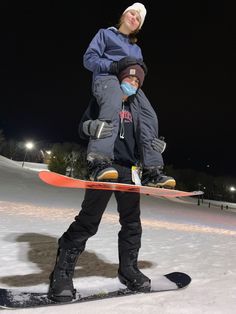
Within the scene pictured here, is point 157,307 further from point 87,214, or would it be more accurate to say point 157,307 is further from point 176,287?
point 87,214

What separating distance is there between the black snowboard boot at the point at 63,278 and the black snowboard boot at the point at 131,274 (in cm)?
49

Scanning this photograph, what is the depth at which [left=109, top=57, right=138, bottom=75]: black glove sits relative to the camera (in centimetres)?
251

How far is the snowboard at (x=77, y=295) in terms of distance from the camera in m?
2.09

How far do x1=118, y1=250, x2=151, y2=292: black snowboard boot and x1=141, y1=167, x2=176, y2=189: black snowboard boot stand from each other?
595 millimetres

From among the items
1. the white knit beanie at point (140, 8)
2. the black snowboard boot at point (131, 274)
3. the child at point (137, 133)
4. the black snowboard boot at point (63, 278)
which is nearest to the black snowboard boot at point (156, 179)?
the child at point (137, 133)

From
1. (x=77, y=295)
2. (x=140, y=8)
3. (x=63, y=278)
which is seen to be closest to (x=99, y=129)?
(x=63, y=278)

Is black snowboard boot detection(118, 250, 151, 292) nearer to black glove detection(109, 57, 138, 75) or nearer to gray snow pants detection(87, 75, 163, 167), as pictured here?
gray snow pants detection(87, 75, 163, 167)

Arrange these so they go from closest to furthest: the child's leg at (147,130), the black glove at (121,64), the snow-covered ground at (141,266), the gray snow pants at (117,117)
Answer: the snow-covered ground at (141,266)
the gray snow pants at (117,117)
the black glove at (121,64)
the child's leg at (147,130)

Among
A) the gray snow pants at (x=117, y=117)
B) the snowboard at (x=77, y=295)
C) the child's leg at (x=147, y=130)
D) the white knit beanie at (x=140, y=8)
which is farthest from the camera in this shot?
the white knit beanie at (x=140, y=8)

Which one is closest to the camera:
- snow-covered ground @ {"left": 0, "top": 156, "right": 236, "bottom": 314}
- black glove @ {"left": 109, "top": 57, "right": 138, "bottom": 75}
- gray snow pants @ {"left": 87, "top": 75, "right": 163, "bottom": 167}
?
snow-covered ground @ {"left": 0, "top": 156, "right": 236, "bottom": 314}

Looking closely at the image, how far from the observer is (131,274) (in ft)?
8.77

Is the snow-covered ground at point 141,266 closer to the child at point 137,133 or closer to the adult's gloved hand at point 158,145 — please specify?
the child at point 137,133

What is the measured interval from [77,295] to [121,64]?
1.72 m

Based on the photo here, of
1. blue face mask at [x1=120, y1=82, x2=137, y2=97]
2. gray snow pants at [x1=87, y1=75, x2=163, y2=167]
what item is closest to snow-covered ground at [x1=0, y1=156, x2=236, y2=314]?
gray snow pants at [x1=87, y1=75, x2=163, y2=167]
